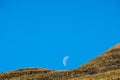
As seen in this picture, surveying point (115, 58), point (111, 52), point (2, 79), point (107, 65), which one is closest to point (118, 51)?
point (111, 52)

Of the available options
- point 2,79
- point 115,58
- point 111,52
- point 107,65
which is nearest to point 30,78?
point 2,79

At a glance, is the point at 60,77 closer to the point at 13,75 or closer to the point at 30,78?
the point at 30,78

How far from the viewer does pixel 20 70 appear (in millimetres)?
135750

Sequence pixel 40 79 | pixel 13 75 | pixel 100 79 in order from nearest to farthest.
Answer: pixel 100 79 → pixel 40 79 → pixel 13 75

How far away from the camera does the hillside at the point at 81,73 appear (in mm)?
103000

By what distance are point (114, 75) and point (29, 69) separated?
51.0 m

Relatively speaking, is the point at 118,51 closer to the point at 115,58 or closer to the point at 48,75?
the point at 115,58

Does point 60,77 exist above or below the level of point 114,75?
above

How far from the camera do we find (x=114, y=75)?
316 ft

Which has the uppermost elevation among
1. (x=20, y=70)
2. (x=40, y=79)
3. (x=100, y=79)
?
(x=20, y=70)

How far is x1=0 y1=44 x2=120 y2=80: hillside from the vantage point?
338 feet

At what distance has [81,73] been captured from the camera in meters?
118

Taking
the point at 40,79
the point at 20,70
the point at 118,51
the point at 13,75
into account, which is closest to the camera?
the point at 40,79

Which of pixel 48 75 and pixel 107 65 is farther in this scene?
pixel 107 65
